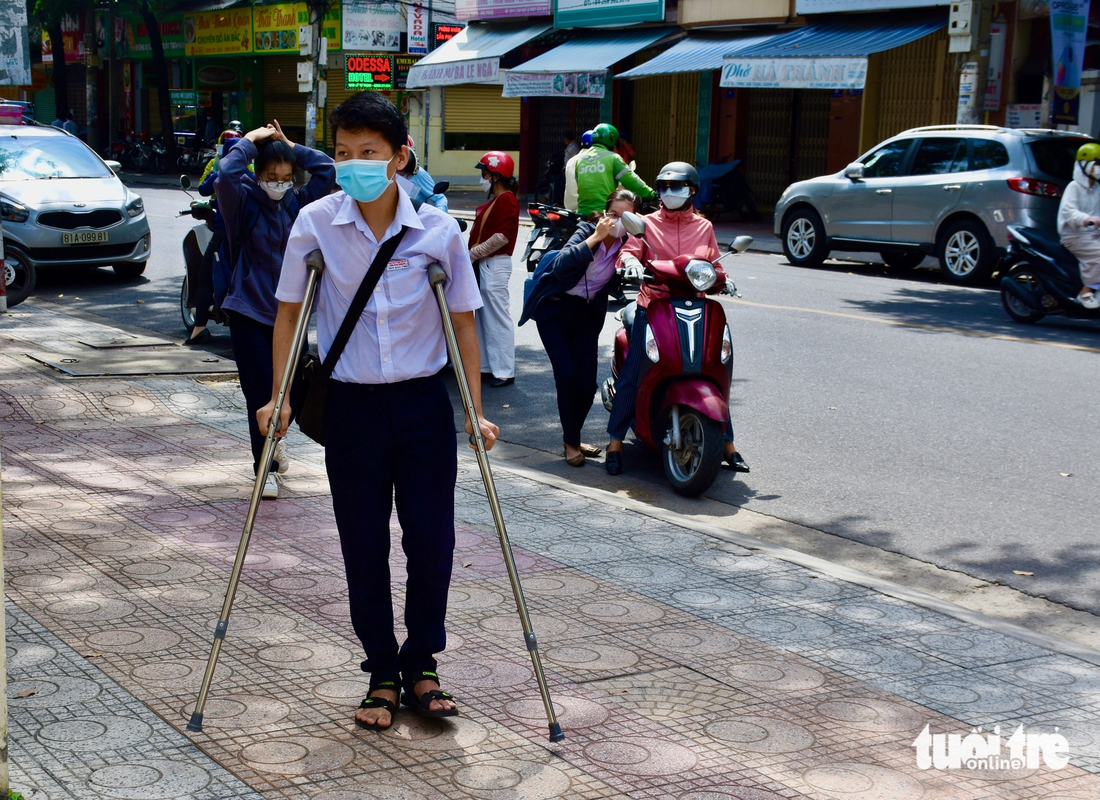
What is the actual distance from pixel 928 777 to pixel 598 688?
3.52 feet

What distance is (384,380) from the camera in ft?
12.6

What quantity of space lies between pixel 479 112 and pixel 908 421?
2845cm

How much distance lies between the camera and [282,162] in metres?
6.18

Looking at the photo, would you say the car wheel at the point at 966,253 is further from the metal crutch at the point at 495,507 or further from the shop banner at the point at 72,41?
the shop banner at the point at 72,41

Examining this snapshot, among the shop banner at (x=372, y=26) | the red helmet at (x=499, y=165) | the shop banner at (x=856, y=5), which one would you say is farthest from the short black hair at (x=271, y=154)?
the shop banner at (x=372, y=26)

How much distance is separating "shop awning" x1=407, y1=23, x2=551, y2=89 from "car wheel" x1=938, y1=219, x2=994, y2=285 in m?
15.7

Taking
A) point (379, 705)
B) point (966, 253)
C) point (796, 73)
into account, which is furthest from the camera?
point (796, 73)

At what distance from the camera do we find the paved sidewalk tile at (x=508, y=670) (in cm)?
364

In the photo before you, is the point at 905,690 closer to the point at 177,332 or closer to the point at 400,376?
the point at 400,376

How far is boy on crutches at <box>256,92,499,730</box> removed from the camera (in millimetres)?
3846

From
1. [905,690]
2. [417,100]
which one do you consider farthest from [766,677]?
[417,100]

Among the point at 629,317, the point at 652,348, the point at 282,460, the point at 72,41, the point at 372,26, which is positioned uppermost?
the point at 72,41

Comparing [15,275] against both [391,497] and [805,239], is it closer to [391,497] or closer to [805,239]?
[805,239]

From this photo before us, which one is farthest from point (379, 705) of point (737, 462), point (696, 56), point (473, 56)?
point (473, 56)
